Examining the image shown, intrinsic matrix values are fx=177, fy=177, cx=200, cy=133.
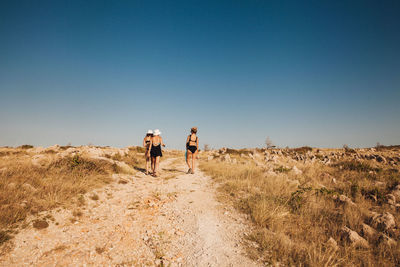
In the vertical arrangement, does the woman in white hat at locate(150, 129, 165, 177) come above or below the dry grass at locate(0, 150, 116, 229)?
above

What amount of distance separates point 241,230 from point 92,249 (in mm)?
2847

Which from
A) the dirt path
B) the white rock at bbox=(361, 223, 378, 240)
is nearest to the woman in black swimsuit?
the dirt path

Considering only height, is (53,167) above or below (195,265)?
above

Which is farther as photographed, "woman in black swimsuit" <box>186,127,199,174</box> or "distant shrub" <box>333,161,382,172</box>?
"woman in black swimsuit" <box>186,127,199,174</box>

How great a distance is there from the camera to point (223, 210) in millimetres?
4855

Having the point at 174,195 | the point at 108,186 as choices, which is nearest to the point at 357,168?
the point at 174,195

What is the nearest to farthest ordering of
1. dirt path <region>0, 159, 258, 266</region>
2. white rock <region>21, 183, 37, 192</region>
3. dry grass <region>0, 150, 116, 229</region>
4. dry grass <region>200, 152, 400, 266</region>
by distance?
1. dirt path <region>0, 159, 258, 266</region>
2. dry grass <region>200, 152, 400, 266</region>
3. dry grass <region>0, 150, 116, 229</region>
4. white rock <region>21, 183, 37, 192</region>

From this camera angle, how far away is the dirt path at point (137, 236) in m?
2.83

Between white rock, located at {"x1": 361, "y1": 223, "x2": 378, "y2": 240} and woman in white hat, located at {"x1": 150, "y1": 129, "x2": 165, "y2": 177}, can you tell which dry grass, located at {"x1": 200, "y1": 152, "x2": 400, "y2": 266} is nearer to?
white rock, located at {"x1": 361, "y1": 223, "x2": 378, "y2": 240}

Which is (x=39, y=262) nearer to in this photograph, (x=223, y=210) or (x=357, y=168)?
(x=223, y=210)

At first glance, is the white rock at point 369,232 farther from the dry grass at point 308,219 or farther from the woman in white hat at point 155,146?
the woman in white hat at point 155,146

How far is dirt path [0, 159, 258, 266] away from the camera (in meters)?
2.83

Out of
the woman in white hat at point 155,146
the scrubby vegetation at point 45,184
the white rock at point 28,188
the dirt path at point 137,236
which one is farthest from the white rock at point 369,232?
the woman in white hat at point 155,146

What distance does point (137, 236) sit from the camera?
3.50m
